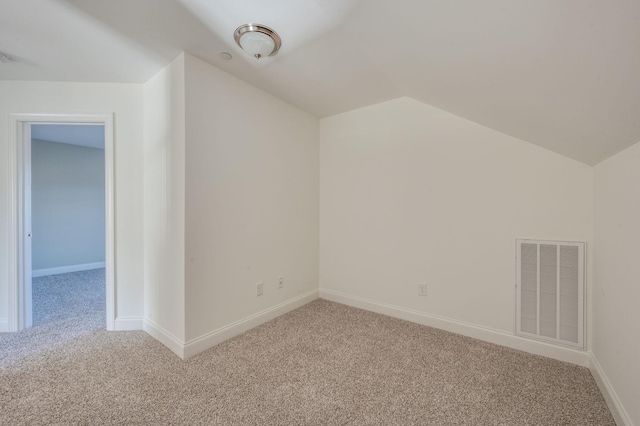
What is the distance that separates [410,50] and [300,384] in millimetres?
2153

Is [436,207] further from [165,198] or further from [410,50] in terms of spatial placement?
[165,198]

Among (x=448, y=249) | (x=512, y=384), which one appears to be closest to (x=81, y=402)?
(x=512, y=384)

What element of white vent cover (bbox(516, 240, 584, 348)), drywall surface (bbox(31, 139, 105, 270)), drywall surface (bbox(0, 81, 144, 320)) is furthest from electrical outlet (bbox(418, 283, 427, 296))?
drywall surface (bbox(31, 139, 105, 270))

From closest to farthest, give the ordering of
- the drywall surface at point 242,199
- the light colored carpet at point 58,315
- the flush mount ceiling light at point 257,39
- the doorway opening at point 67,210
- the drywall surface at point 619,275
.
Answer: the drywall surface at point 619,275 → the flush mount ceiling light at point 257,39 → the drywall surface at point 242,199 → the light colored carpet at point 58,315 → the doorway opening at point 67,210

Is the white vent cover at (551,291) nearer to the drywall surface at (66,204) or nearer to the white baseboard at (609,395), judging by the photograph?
the white baseboard at (609,395)

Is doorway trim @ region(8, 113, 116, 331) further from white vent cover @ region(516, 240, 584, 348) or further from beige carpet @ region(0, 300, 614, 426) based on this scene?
white vent cover @ region(516, 240, 584, 348)

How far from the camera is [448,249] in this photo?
242 centimetres

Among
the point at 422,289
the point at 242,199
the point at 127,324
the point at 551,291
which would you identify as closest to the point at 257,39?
the point at 242,199

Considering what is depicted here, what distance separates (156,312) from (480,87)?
2957 millimetres

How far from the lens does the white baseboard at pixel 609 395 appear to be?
133cm

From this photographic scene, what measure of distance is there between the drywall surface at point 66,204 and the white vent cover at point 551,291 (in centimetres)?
647

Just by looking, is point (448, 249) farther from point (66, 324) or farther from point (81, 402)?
point (66, 324)

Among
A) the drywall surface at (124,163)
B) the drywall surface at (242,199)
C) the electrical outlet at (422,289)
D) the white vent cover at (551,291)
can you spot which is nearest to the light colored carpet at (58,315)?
the drywall surface at (124,163)

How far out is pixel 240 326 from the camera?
2.35 metres
